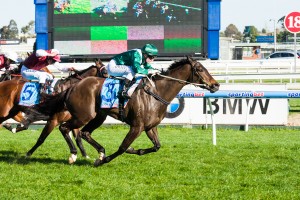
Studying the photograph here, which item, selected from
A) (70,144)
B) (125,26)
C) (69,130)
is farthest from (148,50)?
(125,26)

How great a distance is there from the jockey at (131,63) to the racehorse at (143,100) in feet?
0.50

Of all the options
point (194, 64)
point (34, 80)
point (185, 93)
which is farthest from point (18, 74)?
point (194, 64)

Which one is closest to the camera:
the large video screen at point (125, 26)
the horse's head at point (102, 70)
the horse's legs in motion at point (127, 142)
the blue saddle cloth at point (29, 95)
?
the horse's legs in motion at point (127, 142)

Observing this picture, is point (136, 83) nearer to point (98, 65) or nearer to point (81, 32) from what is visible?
point (98, 65)

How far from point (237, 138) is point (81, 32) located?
10405 millimetres

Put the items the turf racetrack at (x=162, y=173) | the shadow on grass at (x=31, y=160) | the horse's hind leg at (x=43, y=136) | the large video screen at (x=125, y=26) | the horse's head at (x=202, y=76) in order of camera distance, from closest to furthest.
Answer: the turf racetrack at (x=162, y=173) → the horse's head at (x=202, y=76) → the shadow on grass at (x=31, y=160) → the horse's hind leg at (x=43, y=136) → the large video screen at (x=125, y=26)

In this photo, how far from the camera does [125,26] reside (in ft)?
67.6

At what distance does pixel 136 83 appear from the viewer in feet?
26.2

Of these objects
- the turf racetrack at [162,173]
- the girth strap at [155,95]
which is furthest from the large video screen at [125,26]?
the girth strap at [155,95]

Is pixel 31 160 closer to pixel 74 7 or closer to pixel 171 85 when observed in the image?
pixel 171 85

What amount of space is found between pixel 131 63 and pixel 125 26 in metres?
12.6

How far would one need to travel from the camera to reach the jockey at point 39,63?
8.95 meters

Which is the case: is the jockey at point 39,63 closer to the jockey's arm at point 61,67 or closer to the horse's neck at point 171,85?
the jockey's arm at point 61,67

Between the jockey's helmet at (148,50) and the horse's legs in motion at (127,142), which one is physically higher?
the jockey's helmet at (148,50)
